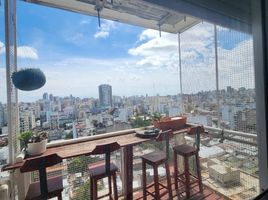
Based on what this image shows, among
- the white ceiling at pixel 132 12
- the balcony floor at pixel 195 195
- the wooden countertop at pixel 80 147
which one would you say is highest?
the white ceiling at pixel 132 12

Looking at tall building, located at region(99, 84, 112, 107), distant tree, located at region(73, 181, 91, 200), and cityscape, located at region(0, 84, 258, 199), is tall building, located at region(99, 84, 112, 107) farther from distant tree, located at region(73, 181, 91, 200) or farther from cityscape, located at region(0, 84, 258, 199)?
distant tree, located at region(73, 181, 91, 200)

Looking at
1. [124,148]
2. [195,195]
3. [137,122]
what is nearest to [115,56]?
[137,122]

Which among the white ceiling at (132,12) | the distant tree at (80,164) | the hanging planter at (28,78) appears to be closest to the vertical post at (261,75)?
the white ceiling at (132,12)

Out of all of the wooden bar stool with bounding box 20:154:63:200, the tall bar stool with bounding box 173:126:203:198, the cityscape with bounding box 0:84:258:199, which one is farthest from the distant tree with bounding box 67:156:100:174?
the tall bar stool with bounding box 173:126:203:198

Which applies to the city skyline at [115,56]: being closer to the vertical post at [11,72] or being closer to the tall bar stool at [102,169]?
the vertical post at [11,72]

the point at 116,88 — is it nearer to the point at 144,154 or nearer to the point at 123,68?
the point at 123,68

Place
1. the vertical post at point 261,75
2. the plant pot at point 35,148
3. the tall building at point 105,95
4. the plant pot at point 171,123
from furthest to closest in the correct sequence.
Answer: the plant pot at point 171,123 → the tall building at point 105,95 → the plant pot at point 35,148 → the vertical post at point 261,75
